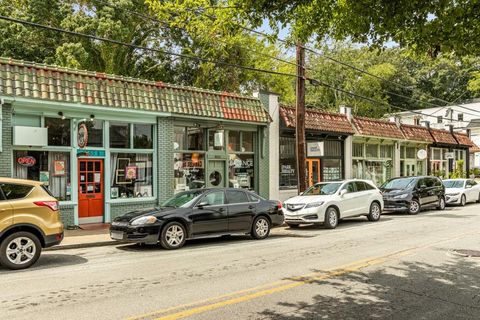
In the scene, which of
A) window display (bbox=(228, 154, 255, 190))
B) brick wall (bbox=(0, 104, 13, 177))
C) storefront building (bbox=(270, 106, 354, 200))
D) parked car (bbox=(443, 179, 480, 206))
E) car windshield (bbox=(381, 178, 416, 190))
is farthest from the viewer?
parked car (bbox=(443, 179, 480, 206))

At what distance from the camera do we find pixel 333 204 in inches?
575

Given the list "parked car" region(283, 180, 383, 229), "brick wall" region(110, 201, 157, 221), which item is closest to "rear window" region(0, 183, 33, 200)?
"brick wall" region(110, 201, 157, 221)

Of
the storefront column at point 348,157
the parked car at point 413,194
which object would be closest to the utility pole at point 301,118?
the parked car at point 413,194

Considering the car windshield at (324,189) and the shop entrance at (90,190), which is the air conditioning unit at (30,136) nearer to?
the shop entrance at (90,190)

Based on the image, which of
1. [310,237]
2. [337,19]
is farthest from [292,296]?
[310,237]

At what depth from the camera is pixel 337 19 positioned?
25.5 feet

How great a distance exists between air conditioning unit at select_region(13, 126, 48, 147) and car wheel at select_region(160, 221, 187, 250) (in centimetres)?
526

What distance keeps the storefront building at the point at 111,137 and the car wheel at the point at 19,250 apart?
506cm

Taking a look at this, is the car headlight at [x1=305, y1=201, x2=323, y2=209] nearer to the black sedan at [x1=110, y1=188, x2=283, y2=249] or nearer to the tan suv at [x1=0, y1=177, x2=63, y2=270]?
the black sedan at [x1=110, y1=188, x2=283, y2=249]

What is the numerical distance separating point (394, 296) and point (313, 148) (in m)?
14.3

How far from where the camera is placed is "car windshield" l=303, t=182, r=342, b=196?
15.3 meters

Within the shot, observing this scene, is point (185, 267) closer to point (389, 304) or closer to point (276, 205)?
point (389, 304)

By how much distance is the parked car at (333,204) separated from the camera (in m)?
14.3

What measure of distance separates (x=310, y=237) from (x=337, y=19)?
261 inches
